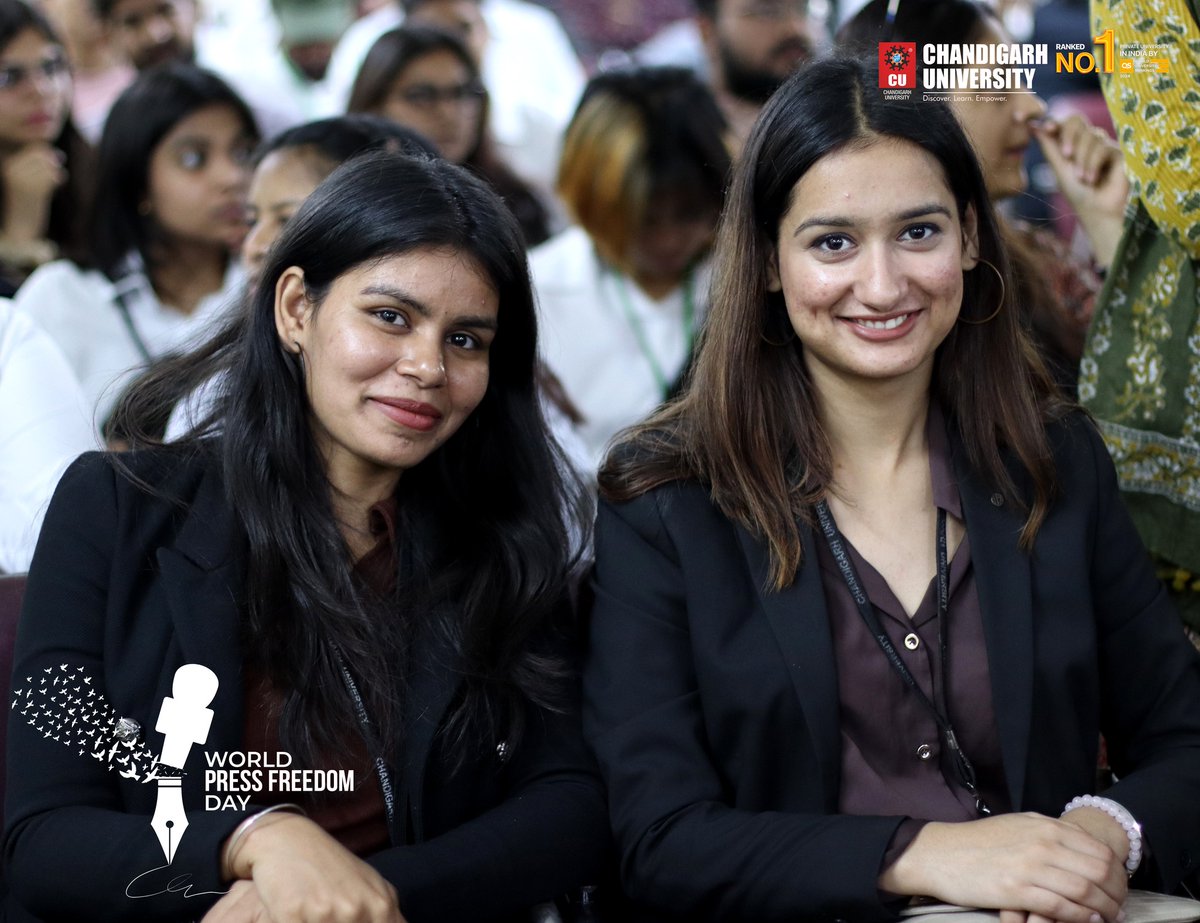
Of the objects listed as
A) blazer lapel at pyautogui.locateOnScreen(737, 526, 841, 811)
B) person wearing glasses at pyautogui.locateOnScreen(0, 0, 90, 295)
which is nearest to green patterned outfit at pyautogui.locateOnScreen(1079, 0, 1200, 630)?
blazer lapel at pyautogui.locateOnScreen(737, 526, 841, 811)

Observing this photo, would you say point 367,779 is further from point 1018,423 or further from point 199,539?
point 1018,423

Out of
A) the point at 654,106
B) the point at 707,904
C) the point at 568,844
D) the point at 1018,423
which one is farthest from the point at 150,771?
the point at 654,106

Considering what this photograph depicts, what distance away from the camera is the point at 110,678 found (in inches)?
75.9

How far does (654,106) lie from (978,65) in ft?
3.84

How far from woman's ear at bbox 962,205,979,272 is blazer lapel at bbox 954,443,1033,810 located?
12.2 inches

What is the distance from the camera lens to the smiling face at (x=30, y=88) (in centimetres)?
398

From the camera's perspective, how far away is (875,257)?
2.00 metres

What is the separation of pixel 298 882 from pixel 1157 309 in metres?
1.66

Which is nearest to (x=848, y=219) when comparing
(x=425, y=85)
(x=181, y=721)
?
(x=181, y=721)

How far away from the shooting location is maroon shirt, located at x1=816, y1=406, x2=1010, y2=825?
1.96 meters

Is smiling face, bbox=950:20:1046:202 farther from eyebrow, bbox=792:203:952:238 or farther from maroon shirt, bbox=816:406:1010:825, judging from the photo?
maroon shirt, bbox=816:406:1010:825

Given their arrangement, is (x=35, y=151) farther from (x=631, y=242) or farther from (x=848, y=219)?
(x=848, y=219)

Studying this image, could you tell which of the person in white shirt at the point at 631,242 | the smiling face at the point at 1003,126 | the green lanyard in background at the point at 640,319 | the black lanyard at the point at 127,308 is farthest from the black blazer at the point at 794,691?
the black lanyard at the point at 127,308

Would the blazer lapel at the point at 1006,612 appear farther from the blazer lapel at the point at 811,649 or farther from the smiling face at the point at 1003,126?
the smiling face at the point at 1003,126
